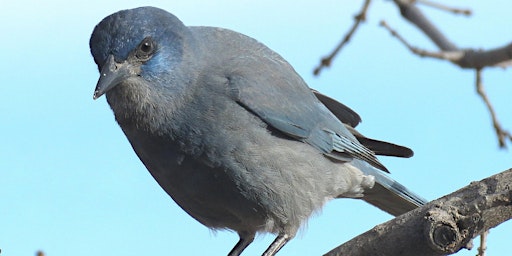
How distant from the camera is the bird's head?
5359mm

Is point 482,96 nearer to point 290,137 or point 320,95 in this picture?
point 290,137

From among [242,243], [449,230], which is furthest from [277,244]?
[449,230]

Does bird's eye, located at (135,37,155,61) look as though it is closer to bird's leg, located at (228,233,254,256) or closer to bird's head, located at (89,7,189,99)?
bird's head, located at (89,7,189,99)

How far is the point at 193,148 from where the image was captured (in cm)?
557

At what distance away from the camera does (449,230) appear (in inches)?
161

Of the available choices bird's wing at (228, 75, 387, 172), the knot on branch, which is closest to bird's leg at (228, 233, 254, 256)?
bird's wing at (228, 75, 387, 172)

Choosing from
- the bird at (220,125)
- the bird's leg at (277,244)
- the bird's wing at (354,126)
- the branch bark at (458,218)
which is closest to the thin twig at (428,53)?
the branch bark at (458,218)

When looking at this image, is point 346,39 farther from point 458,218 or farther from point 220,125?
point 220,125

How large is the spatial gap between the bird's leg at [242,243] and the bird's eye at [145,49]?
5.35ft

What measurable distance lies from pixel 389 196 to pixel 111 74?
263cm

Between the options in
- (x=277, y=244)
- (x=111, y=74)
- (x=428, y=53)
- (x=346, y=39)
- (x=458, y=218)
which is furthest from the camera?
(x=277, y=244)

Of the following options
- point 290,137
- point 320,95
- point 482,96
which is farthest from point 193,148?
point 482,96

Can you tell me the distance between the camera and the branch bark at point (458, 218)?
4.05 metres

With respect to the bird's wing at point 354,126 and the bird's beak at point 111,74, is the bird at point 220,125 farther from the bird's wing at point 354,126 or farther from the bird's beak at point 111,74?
the bird's wing at point 354,126
